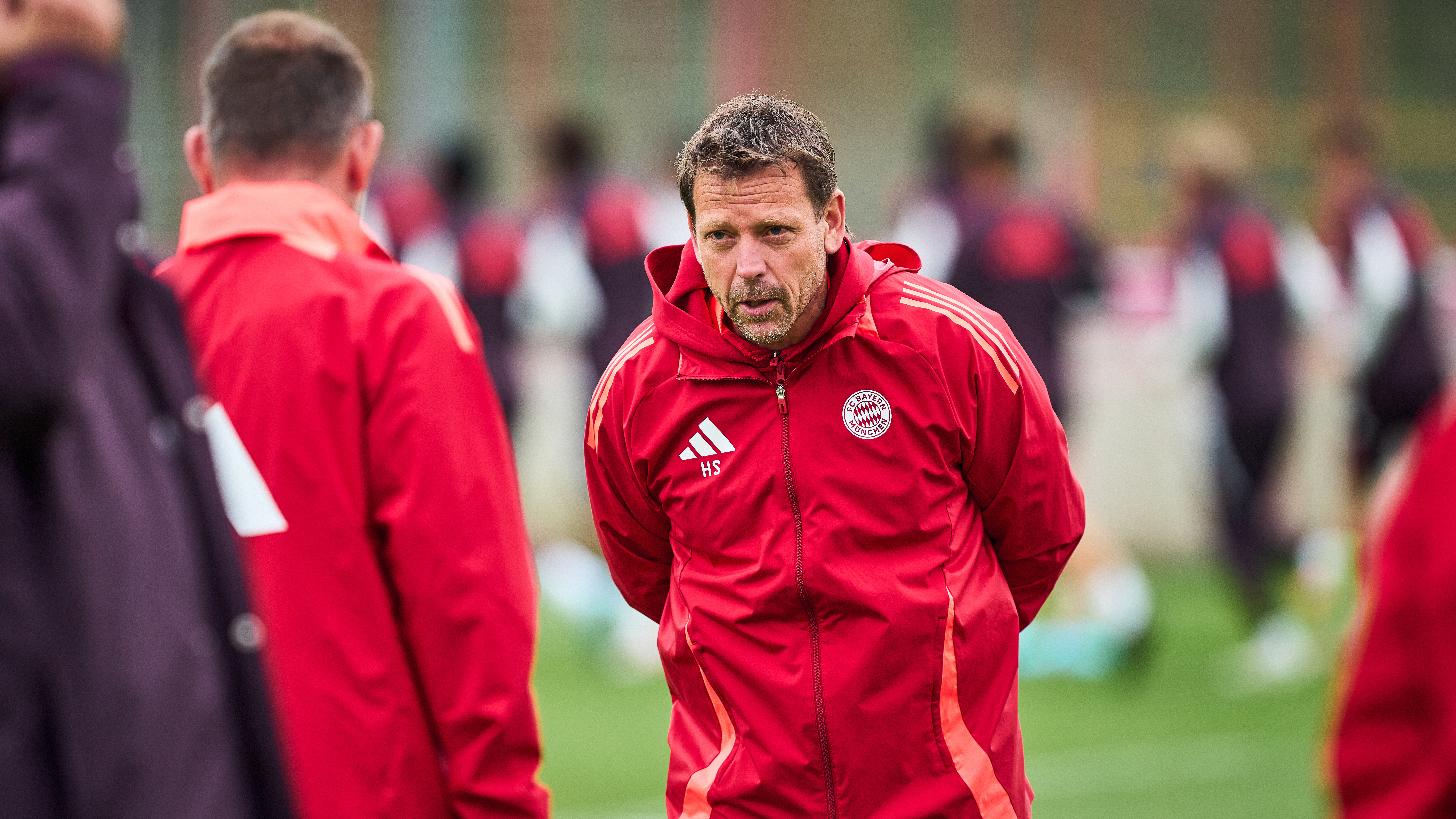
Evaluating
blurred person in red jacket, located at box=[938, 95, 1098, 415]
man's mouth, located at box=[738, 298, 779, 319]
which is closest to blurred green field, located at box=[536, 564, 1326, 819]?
blurred person in red jacket, located at box=[938, 95, 1098, 415]

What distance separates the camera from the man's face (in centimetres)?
271

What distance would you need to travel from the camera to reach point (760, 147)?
2697 millimetres

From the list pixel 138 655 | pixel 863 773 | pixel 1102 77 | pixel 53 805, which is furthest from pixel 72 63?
pixel 1102 77

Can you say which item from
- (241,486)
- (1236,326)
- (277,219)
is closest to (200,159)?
(277,219)

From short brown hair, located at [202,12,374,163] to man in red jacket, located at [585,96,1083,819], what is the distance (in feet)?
2.05

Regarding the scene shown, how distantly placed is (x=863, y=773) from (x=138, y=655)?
121 centimetres

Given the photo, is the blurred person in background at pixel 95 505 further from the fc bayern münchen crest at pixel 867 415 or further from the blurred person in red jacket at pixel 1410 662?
the blurred person in red jacket at pixel 1410 662

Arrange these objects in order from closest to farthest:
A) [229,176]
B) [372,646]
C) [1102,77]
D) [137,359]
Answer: [137,359], [372,646], [229,176], [1102,77]

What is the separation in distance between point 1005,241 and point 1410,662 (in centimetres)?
681

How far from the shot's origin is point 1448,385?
27.3 ft

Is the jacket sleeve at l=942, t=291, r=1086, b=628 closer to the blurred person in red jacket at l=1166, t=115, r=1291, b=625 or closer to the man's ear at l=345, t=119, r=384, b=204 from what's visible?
the man's ear at l=345, t=119, r=384, b=204

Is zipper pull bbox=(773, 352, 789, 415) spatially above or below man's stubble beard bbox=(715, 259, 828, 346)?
below

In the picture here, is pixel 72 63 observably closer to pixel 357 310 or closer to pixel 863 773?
pixel 357 310

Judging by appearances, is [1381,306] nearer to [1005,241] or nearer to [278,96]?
[1005,241]
